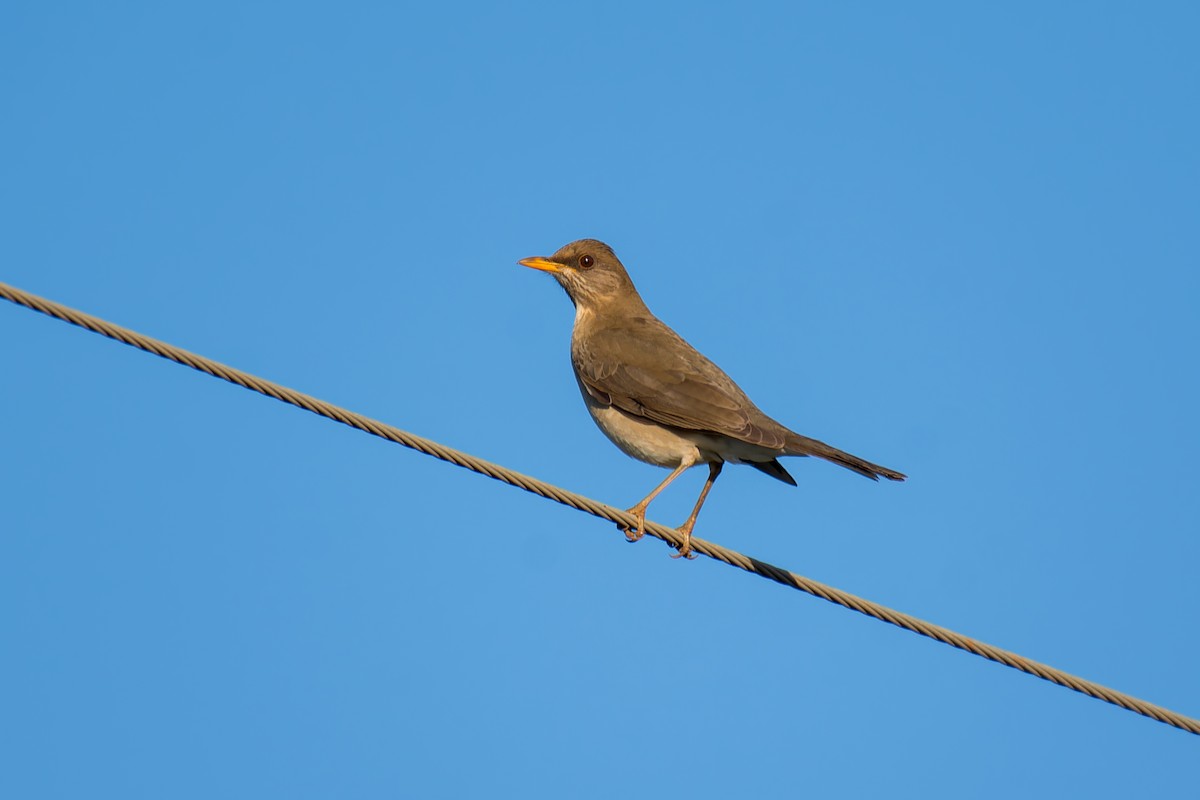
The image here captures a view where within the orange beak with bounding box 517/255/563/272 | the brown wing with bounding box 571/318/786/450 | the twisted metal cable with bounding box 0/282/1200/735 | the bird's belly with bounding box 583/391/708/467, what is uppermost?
the orange beak with bounding box 517/255/563/272

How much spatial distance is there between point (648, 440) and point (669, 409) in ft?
1.09

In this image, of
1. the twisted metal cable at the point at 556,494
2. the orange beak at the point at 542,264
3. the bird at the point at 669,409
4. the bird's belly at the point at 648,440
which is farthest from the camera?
the orange beak at the point at 542,264

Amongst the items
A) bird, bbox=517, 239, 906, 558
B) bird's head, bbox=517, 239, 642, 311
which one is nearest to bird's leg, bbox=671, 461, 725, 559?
bird, bbox=517, 239, 906, 558

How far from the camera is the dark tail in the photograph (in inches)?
293

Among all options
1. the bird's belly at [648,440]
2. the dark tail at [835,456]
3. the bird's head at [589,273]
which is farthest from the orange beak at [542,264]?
the dark tail at [835,456]

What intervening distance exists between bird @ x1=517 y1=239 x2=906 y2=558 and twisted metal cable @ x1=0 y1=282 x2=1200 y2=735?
43.8 inches

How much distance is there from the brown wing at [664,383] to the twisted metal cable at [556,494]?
1802mm

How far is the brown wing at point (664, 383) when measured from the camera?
27.9 ft

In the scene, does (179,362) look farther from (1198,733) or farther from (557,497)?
(1198,733)

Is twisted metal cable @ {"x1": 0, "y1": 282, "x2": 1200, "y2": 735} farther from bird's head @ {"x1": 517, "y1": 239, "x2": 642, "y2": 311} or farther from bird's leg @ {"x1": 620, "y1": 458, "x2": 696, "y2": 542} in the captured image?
bird's head @ {"x1": 517, "y1": 239, "x2": 642, "y2": 311}

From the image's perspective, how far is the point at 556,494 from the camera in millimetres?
6129

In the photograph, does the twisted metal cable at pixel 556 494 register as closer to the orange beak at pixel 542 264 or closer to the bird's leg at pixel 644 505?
the bird's leg at pixel 644 505

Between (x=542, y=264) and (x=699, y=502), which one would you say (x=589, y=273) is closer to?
(x=542, y=264)

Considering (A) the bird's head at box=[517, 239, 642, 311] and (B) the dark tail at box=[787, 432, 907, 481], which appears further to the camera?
(A) the bird's head at box=[517, 239, 642, 311]
